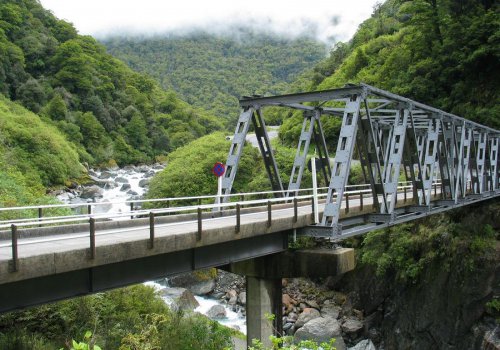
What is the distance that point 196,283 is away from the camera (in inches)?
1270

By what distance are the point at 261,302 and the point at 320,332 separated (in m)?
12.8

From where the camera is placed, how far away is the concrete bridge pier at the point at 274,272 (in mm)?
12555

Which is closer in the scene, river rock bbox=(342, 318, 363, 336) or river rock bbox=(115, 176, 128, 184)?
river rock bbox=(342, 318, 363, 336)

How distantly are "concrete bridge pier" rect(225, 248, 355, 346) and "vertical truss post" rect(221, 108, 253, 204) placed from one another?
2857 millimetres

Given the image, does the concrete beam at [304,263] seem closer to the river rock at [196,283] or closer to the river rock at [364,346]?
the river rock at [364,346]

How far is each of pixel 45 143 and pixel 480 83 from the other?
40100 mm

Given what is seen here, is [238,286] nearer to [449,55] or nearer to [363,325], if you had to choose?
[363,325]

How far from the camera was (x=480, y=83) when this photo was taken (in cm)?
3781

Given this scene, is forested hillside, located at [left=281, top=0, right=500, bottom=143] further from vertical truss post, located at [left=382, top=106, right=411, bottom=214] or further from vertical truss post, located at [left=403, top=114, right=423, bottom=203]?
vertical truss post, located at [left=382, top=106, right=411, bottom=214]

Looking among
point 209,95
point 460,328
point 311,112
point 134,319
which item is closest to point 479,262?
point 460,328

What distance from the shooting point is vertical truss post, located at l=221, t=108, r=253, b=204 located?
49.7ft

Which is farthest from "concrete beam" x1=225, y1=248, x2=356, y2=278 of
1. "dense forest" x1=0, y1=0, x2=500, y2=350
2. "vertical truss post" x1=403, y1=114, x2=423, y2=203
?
"vertical truss post" x1=403, y1=114, x2=423, y2=203

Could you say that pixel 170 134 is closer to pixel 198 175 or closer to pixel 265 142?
pixel 198 175

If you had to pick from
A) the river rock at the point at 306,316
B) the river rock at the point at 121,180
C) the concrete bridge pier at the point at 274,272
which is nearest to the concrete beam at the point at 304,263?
the concrete bridge pier at the point at 274,272
